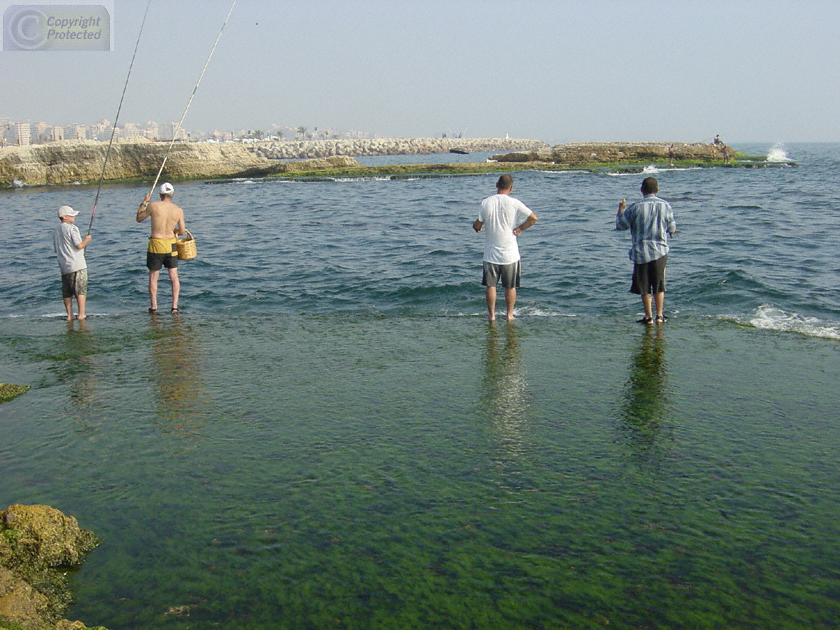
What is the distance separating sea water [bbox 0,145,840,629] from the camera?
9.40 ft

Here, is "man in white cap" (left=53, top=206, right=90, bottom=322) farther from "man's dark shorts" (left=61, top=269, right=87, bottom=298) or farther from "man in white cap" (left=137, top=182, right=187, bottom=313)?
"man in white cap" (left=137, top=182, right=187, bottom=313)

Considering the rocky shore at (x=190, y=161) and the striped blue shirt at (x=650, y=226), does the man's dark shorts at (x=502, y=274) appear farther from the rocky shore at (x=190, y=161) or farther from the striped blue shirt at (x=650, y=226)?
the rocky shore at (x=190, y=161)

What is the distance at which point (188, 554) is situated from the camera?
314cm

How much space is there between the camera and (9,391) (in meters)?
5.59

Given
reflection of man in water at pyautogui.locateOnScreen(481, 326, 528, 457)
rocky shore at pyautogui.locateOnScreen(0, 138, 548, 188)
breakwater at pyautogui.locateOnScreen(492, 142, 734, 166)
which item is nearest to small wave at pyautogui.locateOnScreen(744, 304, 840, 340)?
reflection of man in water at pyautogui.locateOnScreen(481, 326, 528, 457)

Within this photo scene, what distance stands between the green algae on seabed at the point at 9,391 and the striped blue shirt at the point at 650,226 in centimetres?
644

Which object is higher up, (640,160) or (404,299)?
(640,160)

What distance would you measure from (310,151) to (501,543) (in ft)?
449

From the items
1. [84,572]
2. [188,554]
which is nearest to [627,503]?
[188,554]

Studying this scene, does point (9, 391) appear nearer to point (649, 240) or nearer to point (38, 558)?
point (38, 558)

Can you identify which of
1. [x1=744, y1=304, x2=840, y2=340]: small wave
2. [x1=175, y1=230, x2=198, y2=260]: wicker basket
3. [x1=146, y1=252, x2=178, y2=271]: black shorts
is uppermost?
[x1=175, y1=230, x2=198, y2=260]: wicker basket

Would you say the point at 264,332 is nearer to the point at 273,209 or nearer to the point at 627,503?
the point at 627,503

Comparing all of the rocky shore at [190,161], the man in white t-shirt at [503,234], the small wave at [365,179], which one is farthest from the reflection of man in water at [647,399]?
the rocky shore at [190,161]

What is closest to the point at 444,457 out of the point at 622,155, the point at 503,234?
the point at 503,234
